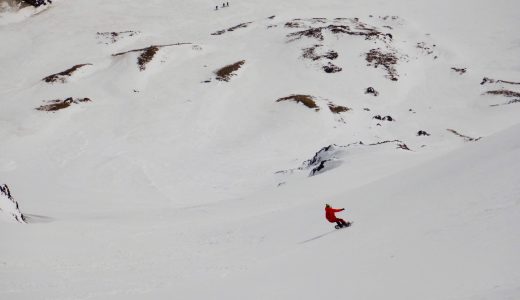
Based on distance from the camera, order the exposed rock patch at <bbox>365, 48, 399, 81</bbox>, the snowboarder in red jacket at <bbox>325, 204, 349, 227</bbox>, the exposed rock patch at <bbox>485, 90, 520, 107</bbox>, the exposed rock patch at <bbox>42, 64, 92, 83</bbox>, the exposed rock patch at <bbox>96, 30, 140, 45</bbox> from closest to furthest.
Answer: the snowboarder in red jacket at <bbox>325, 204, 349, 227</bbox>
the exposed rock patch at <bbox>485, 90, 520, 107</bbox>
the exposed rock patch at <bbox>42, 64, 92, 83</bbox>
the exposed rock patch at <bbox>365, 48, 399, 81</bbox>
the exposed rock patch at <bbox>96, 30, 140, 45</bbox>

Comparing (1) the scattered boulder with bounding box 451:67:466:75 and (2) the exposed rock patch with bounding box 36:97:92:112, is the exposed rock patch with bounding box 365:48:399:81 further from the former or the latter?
(2) the exposed rock patch with bounding box 36:97:92:112

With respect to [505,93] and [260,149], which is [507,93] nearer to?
[505,93]

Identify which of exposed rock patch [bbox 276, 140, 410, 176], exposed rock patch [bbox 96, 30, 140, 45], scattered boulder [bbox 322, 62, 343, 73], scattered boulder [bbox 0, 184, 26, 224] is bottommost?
scattered boulder [bbox 322, 62, 343, 73]

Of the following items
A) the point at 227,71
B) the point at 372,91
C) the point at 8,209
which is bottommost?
the point at 372,91

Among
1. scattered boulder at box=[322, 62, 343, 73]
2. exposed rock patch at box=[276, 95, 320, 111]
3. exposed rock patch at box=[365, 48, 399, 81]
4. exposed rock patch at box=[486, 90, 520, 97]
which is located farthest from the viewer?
exposed rock patch at box=[365, 48, 399, 81]

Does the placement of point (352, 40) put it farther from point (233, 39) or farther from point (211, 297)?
point (211, 297)

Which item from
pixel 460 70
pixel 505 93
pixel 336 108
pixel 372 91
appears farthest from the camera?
pixel 460 70

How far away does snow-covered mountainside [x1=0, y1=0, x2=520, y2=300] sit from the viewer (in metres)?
12.5

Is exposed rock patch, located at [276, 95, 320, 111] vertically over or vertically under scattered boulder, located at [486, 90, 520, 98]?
over

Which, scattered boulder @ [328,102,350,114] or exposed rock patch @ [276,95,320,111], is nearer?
exposed rock patch @ [276,95,320,111]

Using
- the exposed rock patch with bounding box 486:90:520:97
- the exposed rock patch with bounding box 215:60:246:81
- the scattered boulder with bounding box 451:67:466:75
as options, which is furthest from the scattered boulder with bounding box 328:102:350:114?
the scattered boulder with bounding box 451:67:466:75

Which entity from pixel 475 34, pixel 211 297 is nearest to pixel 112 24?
pixel 475 34

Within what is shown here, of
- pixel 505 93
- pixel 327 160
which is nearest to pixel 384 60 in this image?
pixel 505 93

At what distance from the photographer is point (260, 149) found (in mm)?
A: 44969
